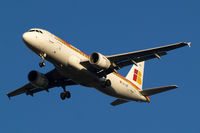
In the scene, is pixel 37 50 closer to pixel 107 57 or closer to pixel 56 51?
pixel 56 51

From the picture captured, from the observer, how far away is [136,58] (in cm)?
3947

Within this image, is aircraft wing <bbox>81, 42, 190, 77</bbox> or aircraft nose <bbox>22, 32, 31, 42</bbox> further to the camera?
aircraft wing <bbox>81, 42, 190, 77</bbox>

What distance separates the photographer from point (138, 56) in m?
38.7

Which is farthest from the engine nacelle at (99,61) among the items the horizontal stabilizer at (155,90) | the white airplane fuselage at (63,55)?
the horizontal stabilizer at (155,90)

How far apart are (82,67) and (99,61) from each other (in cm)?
192

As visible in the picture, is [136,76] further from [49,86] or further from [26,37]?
[26,37]

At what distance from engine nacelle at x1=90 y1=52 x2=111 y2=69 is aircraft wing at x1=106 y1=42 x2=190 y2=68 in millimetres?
1242

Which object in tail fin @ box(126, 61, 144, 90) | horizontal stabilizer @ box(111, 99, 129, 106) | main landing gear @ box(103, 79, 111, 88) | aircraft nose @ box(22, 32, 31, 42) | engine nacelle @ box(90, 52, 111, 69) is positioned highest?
tail fin @ box(126, 61, 144, 90)

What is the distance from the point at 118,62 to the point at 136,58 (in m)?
1.90

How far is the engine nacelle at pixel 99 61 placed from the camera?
37625 mm

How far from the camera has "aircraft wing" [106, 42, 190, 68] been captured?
122 feet

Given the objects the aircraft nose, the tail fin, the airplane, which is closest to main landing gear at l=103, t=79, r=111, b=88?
the airplane

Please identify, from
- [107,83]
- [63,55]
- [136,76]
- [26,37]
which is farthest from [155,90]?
[26,37]

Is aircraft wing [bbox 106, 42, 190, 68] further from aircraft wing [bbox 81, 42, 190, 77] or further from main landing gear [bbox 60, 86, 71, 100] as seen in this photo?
main landing gear [bbox 60, 86, 71, 100]
